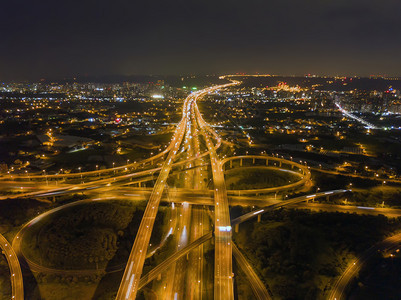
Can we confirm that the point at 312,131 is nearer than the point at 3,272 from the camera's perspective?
No

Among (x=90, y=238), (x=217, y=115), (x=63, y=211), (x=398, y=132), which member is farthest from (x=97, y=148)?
(x=398, y=132)

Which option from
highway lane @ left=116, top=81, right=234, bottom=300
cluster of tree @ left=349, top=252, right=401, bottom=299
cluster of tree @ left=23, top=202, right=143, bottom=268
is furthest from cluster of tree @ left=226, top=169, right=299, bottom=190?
cluster of tree @ left=349, top=252, right=401, bottom=299

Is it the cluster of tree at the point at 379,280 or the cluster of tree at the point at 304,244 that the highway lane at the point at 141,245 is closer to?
the cluster of tree at the point at 304,244

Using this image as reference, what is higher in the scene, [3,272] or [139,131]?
[139,131]

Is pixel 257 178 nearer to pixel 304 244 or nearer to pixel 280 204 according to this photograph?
pixel 280 204

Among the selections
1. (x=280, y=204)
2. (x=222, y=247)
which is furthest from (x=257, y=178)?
(x=222, y=247)

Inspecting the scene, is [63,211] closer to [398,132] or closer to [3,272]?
[3,272]
